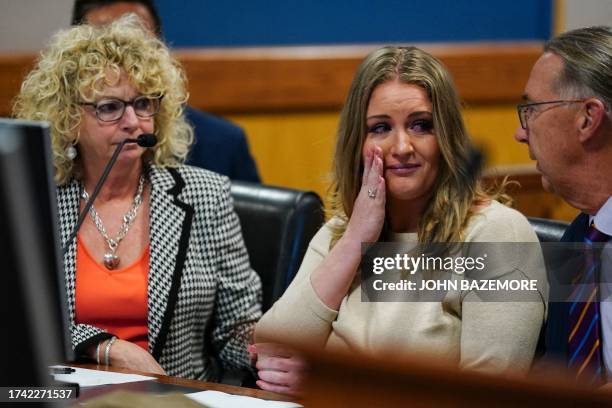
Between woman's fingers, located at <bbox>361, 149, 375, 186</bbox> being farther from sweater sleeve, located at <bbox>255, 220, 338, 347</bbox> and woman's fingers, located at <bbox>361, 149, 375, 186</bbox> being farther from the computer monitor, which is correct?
the computer monitor

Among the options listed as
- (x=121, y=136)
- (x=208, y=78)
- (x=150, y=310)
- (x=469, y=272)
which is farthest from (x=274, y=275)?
(x=208, y=78)

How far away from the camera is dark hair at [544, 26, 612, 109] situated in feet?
5.74

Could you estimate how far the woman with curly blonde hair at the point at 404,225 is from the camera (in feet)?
6.16

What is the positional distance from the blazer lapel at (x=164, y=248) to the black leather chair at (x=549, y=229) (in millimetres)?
835

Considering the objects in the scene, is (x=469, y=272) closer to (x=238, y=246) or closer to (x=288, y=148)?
(x=238, y=246)

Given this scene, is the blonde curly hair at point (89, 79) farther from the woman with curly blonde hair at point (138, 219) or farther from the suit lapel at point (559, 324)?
the suit lapel at point (559, 324)

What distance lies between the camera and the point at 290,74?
4.41m

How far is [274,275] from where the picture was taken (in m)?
2.53

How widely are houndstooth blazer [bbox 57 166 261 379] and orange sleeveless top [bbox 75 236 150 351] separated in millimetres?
23

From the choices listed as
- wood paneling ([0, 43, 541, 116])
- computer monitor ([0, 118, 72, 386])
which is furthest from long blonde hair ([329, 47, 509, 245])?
wood paneling ([0, 43, 541, 116])

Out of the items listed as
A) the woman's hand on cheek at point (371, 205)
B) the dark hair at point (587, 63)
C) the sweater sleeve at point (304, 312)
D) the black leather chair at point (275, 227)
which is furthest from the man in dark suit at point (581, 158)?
the black leather chair at point (275, 227)

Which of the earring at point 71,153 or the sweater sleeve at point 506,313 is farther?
the earring at point 71,153

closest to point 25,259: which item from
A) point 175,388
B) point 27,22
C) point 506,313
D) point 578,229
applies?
point 175,388

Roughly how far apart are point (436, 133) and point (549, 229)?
0.33m
